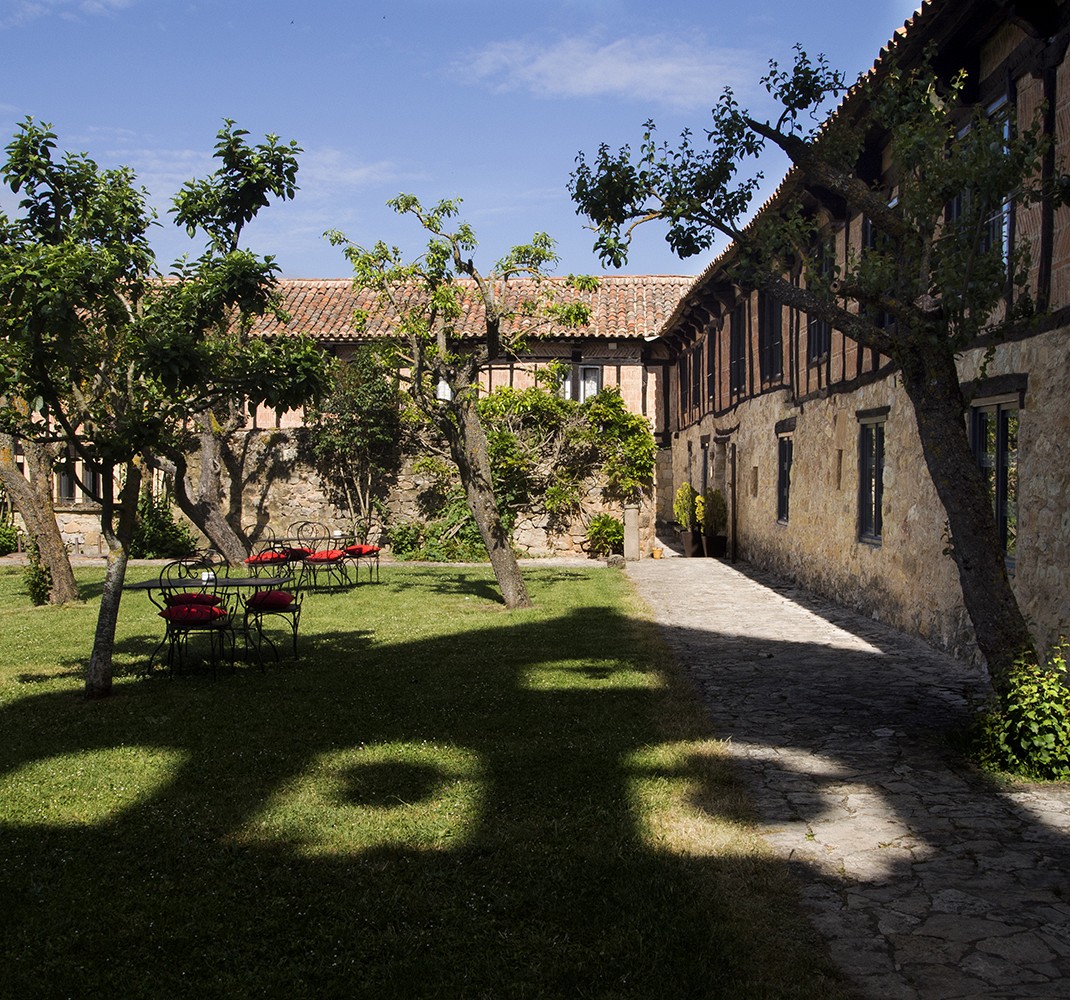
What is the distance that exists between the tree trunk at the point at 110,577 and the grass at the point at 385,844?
0.21 meters

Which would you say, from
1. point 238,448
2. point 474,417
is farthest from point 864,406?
point 238,448

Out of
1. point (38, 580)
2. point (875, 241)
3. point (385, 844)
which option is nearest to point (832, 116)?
point (875, 241)

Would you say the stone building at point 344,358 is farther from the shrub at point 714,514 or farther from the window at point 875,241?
the window at point 875,241

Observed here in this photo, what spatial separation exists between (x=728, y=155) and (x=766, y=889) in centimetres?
486

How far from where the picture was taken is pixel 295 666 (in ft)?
29.3

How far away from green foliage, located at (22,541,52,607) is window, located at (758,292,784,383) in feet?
34.3

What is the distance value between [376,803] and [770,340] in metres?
12.2

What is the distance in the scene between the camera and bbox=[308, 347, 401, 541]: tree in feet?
64.1

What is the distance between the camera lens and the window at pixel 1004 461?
8133 mm

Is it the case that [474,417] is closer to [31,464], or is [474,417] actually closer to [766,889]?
[31,464]

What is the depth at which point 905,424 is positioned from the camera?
33.2 ft

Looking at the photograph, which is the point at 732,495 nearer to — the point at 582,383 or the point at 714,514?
the point at 714,514

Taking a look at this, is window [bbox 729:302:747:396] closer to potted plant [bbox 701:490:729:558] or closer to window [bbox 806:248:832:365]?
potted plant [bbox 701:490:729:558]

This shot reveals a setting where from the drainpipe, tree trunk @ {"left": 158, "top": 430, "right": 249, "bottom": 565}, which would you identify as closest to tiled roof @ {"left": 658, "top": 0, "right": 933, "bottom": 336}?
the drainpipe
